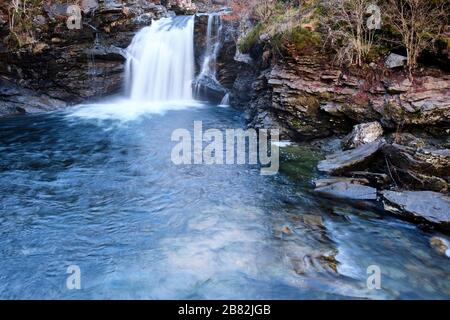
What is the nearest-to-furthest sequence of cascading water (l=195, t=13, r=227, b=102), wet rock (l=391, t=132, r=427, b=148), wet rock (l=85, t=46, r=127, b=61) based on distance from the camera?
1. wet rock (l=391, t=132, r=427, b=148)
2. wet rock (l=85, t=46, r=127, b=61)
3. cascading water (l=195, t=13, r=227, b=102)

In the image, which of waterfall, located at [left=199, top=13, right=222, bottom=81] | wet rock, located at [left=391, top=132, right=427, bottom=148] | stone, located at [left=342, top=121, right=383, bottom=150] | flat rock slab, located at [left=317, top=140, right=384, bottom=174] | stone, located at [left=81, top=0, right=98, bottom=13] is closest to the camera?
flat rock slab, located at [left=317, top=140, right=384, bottom=174]

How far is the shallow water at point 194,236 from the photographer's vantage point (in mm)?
4699

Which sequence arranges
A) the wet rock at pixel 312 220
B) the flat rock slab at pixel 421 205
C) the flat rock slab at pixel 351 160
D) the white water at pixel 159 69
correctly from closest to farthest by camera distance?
the flat rock slab at pixel 421 205
the wet rock at pixel 312 220
the flat rock slab at pixel 351 160
the white water at pixel 159 69

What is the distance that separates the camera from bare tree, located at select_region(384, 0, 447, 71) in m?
9.05

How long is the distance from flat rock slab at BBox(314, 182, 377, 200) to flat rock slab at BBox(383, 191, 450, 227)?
0.34m

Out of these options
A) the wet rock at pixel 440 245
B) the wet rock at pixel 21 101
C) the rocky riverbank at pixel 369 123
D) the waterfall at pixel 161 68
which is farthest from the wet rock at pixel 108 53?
the wet rock at pixel 440 245

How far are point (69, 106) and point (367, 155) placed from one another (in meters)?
14.0

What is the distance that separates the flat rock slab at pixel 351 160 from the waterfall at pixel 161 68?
1044cm

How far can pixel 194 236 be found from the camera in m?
5.86

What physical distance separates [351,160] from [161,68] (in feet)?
39.5

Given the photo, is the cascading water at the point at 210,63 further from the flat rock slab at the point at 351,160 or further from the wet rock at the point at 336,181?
the wet rock at the point at 336,181

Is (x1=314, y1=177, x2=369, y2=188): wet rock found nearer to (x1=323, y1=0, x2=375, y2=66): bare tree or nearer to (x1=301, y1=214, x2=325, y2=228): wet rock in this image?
(x1=301, y1=214, x2=325, y2=228): wet rock

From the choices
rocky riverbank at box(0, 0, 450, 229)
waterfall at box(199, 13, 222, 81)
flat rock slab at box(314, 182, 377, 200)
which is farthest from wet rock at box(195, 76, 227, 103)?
flat rock slab at box(314, 182, 377, 200)
